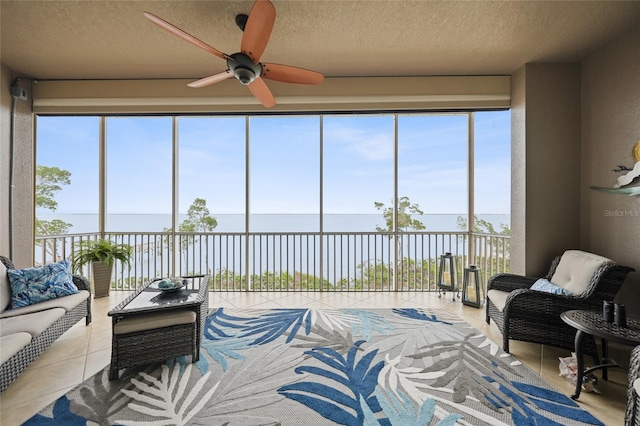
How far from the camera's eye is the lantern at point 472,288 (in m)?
3.35

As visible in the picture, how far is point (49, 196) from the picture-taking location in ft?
12.8

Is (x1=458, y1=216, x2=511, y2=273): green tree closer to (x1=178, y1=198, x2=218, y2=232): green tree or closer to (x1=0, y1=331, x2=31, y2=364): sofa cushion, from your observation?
(x1=178, y1=198, x2=218, y2=232): green tree

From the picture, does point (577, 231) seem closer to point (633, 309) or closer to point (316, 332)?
point (633, 309)

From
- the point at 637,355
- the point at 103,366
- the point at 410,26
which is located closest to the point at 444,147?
the point at 410,26

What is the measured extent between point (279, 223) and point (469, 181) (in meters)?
3.05

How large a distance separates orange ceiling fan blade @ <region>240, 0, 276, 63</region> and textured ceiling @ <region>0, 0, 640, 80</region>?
54cm

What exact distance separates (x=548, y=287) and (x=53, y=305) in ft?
14.8

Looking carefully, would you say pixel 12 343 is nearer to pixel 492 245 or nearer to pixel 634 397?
pixel 634 397

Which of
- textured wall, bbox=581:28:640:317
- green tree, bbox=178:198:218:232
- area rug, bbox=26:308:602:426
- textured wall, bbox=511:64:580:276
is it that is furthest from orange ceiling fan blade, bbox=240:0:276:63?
textured wall, bbox=581:28:640:317

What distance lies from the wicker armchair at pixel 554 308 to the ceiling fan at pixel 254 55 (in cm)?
265

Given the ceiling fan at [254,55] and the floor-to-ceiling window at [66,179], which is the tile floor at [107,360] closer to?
the floor-to-ceiling window at [66,179]

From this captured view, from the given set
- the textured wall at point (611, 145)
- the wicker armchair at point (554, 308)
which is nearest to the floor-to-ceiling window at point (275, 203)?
the textured wall at point (611, 145)

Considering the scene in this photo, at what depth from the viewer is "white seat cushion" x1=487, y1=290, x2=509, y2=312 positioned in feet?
8.02

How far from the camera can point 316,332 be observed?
2.62 meters
